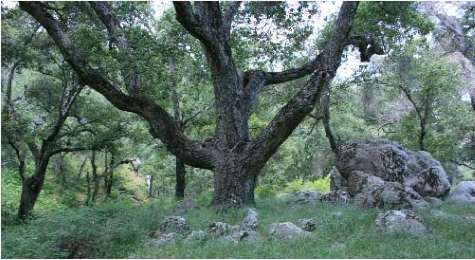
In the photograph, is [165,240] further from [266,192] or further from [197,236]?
[266,192]

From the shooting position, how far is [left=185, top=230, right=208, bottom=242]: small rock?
25.7 ft

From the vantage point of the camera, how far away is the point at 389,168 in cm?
1625

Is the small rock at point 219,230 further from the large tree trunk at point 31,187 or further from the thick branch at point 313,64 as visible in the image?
the large tree trunk at point 31,187

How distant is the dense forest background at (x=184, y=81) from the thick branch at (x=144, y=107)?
0.45m

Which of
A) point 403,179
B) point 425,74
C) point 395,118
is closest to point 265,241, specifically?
point 403,179

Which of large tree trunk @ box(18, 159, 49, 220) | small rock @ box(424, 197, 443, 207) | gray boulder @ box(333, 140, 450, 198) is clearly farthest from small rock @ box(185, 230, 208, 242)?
gray boulder @ box(333, 140, 450, 198)

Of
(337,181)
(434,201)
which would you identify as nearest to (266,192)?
(337,181)

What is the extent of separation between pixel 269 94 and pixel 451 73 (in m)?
7.44

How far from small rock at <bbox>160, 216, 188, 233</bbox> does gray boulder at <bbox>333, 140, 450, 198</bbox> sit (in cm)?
777

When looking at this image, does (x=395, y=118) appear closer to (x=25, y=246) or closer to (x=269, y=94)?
(x=269, y=94)

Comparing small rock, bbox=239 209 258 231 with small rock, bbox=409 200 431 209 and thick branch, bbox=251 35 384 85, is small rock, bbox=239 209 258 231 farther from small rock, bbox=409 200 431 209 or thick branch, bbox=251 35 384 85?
thick branch, bbox=251 35 384 85

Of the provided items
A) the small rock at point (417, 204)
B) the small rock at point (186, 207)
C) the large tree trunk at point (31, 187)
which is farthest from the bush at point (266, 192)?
the large tree trunk at point (31, 187)

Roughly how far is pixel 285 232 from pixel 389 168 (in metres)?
9.37

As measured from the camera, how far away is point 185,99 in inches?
763
